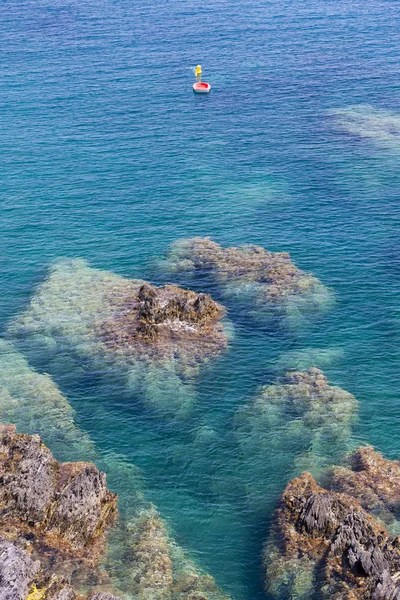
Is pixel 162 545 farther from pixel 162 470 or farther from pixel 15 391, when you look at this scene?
pixel 15 391

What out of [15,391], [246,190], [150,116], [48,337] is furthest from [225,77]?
[15,391]

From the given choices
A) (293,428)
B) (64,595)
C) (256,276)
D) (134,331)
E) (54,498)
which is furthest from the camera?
(256,276)

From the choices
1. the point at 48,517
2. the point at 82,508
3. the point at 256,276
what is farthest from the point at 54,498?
the point at 256,276

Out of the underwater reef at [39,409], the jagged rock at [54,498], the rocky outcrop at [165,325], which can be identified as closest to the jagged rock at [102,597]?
the jagged rock at [54,498]

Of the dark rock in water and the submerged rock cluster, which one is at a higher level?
the dark rock in water

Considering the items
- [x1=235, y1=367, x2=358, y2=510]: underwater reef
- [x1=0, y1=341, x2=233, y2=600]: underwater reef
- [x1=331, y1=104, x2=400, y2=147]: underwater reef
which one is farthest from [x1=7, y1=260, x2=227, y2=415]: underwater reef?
[x1=331, y1=104, x2=400, y2=147]: underwater reef

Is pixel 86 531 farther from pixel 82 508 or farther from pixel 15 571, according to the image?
pixel 15 571

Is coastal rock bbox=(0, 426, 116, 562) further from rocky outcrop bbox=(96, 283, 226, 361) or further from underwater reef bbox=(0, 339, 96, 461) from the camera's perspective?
rocky outcrop bbox=(96, 283, 226, 361)
